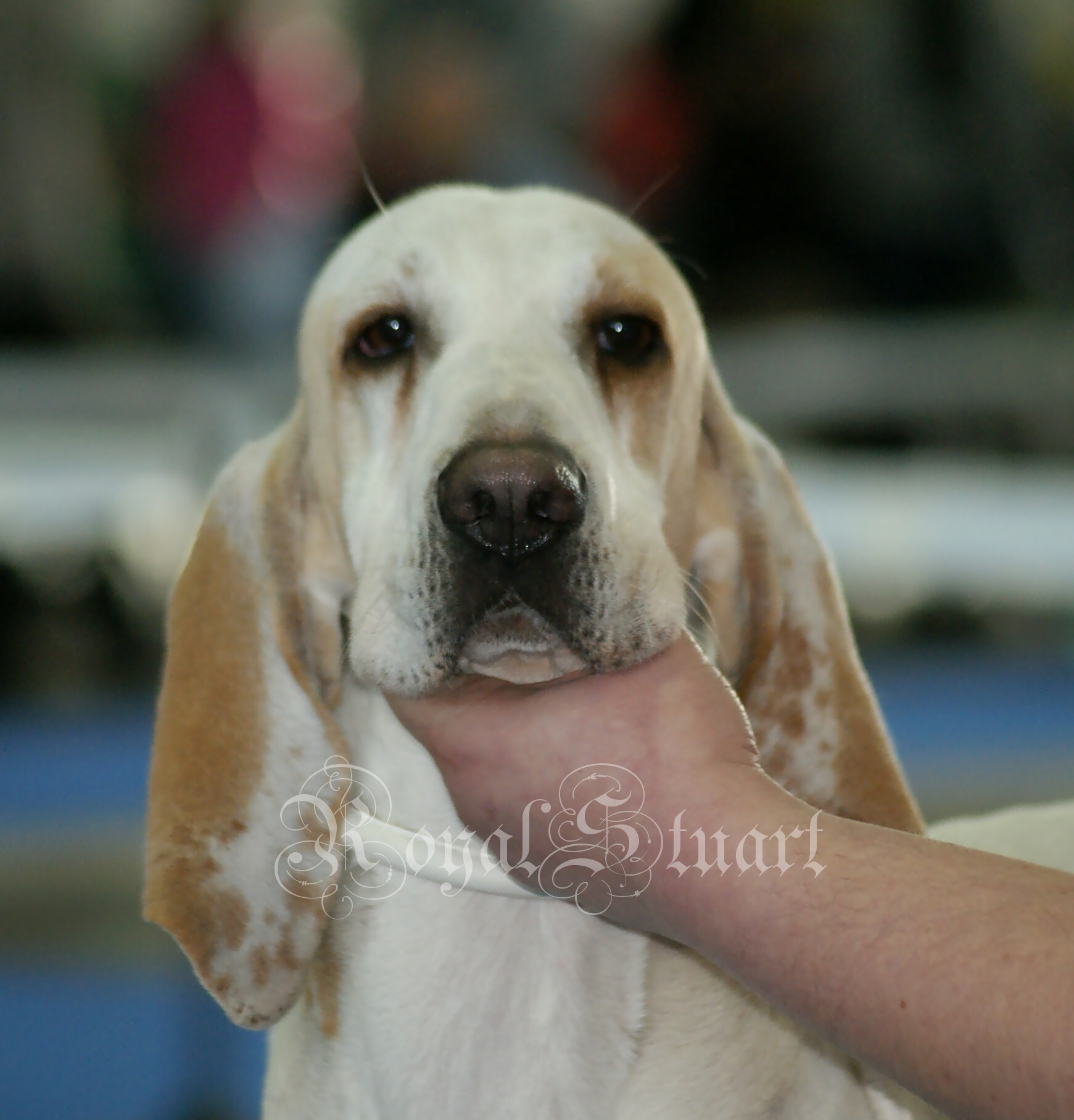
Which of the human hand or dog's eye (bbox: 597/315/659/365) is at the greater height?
dog's eye (bbox: 597/315/659/365)

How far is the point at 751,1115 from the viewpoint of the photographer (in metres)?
1.02

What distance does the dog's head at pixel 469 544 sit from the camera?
96 cm

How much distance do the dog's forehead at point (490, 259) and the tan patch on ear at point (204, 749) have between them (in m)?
0.31

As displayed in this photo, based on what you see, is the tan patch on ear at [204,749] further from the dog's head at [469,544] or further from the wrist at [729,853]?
the wrist at [729,853]

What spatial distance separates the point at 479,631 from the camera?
0.96 m

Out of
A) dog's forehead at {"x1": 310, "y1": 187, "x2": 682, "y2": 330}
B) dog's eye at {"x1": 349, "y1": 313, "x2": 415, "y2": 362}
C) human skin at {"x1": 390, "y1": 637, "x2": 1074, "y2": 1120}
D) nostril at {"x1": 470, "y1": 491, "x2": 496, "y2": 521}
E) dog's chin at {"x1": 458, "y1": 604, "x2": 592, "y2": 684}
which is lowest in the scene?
human skin at {"x1": 390, "y1": 637, "x2": 1074, "y2": 1120}

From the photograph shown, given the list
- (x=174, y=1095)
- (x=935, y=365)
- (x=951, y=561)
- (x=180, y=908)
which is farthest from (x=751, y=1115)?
(x=935, y=365)

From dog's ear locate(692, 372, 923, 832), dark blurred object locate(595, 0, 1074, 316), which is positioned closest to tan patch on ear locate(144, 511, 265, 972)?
dog's ear locate(692, 372, 923, 832)

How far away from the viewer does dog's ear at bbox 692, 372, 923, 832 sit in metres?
1.14

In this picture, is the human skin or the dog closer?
the human skin

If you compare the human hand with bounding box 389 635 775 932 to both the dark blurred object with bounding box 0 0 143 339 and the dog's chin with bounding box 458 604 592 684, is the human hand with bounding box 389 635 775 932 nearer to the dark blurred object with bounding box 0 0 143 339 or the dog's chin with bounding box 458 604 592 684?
the dog's chin with bounding box 458 604 592 684

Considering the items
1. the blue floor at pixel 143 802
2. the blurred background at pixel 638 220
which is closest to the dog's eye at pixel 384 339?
the blue floor at pixel 143 802

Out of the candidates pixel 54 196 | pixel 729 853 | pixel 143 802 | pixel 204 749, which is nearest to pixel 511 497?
pixel 729 853

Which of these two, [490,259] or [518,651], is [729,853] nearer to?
[518,651]
